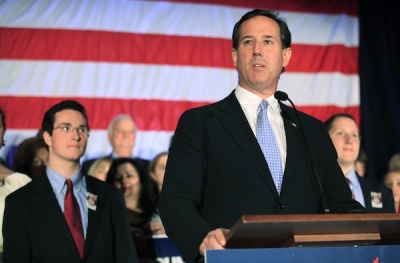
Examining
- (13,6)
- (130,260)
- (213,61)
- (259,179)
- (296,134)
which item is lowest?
(130,260)

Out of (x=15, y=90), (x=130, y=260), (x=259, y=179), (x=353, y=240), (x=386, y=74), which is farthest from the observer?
(x=386, y=74)

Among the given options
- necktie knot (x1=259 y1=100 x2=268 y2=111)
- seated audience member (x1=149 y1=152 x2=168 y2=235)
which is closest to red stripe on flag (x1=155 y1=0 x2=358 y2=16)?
seated audience member (x1=149 y1=152 x2=168 y2=235)

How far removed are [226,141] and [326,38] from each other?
14.4ft

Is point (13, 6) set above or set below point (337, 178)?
above

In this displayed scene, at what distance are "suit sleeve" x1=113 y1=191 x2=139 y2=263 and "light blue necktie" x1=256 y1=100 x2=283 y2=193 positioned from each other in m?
1.59

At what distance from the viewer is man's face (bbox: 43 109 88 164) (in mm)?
3895

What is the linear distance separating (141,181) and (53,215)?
4.27 ft

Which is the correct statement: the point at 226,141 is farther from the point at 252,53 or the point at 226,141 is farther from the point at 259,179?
the point at 252,53

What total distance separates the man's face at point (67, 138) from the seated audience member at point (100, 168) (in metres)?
1.21

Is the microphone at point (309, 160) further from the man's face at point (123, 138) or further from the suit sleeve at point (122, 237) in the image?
the man's face at point (123, 138)

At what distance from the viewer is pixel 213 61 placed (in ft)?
20.4

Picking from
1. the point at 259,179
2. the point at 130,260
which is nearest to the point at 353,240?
the point at 259,179

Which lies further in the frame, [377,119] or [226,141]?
[377,119]

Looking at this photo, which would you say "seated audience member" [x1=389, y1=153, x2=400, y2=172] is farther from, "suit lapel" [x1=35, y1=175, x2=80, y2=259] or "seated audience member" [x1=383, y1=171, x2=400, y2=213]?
"suit lapel" [x1=35, y1=175, x2=80, y2=259]
